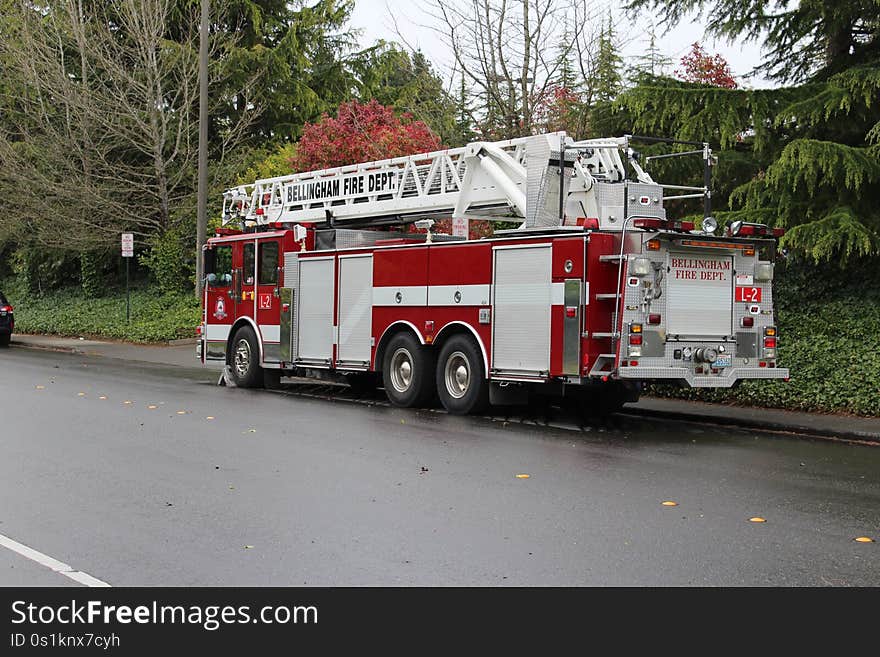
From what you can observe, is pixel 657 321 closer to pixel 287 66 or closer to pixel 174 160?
pixel 174 160

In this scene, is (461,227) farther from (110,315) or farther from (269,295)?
(110,315)

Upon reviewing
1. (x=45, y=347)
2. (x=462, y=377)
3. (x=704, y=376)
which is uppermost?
(x=704, y=376)

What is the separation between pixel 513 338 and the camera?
1402cm

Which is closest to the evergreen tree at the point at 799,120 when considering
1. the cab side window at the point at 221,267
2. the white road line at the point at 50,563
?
the cab side window at the point at 221,267

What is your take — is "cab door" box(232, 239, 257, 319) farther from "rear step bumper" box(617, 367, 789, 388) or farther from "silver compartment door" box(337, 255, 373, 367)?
"rear step bumper" box(617, 367, 789, 388)

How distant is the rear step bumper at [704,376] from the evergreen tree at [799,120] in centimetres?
170

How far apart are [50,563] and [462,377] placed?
8824 millimetres

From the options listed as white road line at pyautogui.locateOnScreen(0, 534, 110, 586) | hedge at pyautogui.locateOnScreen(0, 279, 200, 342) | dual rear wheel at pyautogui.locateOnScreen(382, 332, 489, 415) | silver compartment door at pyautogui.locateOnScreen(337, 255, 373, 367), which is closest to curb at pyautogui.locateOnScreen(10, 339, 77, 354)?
hedge at pyautogui.locateOnScreen(0, 279, 200, 342)

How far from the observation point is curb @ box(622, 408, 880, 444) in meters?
12.9

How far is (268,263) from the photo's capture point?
18.5m

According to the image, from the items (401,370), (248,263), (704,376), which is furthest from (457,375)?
(248,263)

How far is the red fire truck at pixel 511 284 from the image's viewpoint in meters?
13.1

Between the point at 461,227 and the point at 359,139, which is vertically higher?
the point at 359,139

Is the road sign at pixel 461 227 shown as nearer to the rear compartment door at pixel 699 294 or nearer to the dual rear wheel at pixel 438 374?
the dual rear wheel at pixel 438 374
